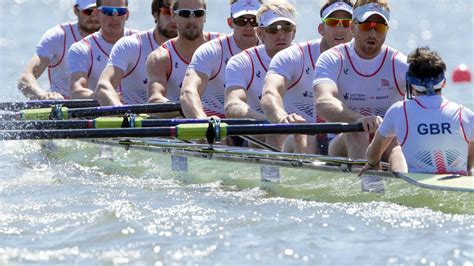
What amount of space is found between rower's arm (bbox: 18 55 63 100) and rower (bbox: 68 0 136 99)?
25 cm

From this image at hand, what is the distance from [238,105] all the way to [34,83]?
137 inches

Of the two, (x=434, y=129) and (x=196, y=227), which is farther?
(x=434, y=129)

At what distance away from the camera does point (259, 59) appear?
972 centimetres

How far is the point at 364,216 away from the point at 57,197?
219 centimetres

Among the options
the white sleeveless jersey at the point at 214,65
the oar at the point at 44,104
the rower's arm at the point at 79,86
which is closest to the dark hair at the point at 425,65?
the white sleeveless jersey at the point at 214,65

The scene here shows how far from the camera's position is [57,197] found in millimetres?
8391

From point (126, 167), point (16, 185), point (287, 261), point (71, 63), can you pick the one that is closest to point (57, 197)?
point (16, 185)

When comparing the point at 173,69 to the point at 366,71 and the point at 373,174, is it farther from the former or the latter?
the point at 373,174

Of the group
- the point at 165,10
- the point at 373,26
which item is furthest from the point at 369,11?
the point at 165,10

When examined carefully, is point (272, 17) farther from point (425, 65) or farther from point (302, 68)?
point (425, 65)

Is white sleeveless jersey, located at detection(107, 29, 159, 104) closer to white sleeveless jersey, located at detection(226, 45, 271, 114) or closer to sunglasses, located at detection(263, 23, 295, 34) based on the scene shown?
white sleeveless jersey, located at detection(226, 45, 271, 114)

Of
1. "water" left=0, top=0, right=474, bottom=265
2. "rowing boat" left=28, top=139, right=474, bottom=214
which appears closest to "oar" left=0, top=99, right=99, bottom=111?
"rowing boat" left=28, top=139, right=474, bottom=214

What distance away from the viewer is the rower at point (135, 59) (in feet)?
Result: 36.8

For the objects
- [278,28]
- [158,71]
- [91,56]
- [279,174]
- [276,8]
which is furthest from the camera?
[91,56]
